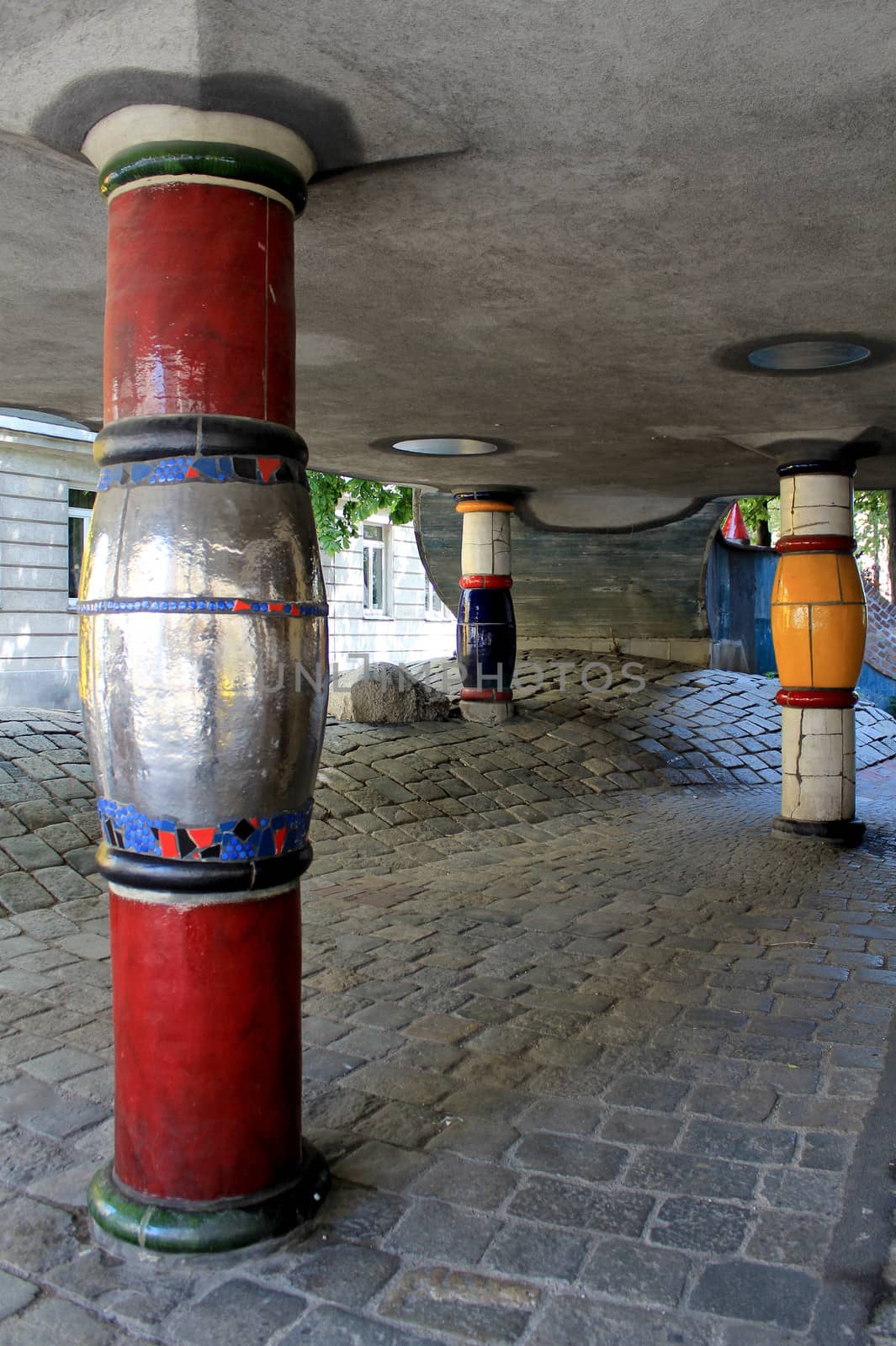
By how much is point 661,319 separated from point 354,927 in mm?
3315

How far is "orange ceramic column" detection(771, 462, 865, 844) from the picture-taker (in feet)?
25.9

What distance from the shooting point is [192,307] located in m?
2.52

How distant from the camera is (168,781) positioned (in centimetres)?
248

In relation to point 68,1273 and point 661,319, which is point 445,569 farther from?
point 68,1273

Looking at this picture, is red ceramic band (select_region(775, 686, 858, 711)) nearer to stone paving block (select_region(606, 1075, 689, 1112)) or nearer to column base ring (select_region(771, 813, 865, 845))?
column base ring (select_region(771, 813, 865, 845))

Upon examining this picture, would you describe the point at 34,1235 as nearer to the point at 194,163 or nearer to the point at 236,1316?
the point at 236,1316

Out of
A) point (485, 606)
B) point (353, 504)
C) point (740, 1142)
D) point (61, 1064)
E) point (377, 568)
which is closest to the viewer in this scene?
point (740, 1142)

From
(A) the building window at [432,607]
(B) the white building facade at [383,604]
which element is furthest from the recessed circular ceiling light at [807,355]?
(A) the building window at [432,607]

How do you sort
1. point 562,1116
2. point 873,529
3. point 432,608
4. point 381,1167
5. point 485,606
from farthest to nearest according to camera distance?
1. point 432,608
2. point 873,529
3. point 485,606
4. point 562,1116
5. point 381,1167

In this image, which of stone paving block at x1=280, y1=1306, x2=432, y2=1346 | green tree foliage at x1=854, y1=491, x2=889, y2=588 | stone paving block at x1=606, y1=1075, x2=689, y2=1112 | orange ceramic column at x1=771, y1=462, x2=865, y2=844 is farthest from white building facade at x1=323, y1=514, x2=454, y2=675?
→ stone paving block at x1=280, y1=1306, x2=432, y2=1346

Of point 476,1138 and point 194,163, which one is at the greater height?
point 194,163

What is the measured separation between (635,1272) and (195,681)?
1703 mm

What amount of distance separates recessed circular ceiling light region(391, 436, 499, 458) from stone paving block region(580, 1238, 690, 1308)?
264 inches

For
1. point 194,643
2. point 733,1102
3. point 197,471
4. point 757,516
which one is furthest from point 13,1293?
point 757,516
